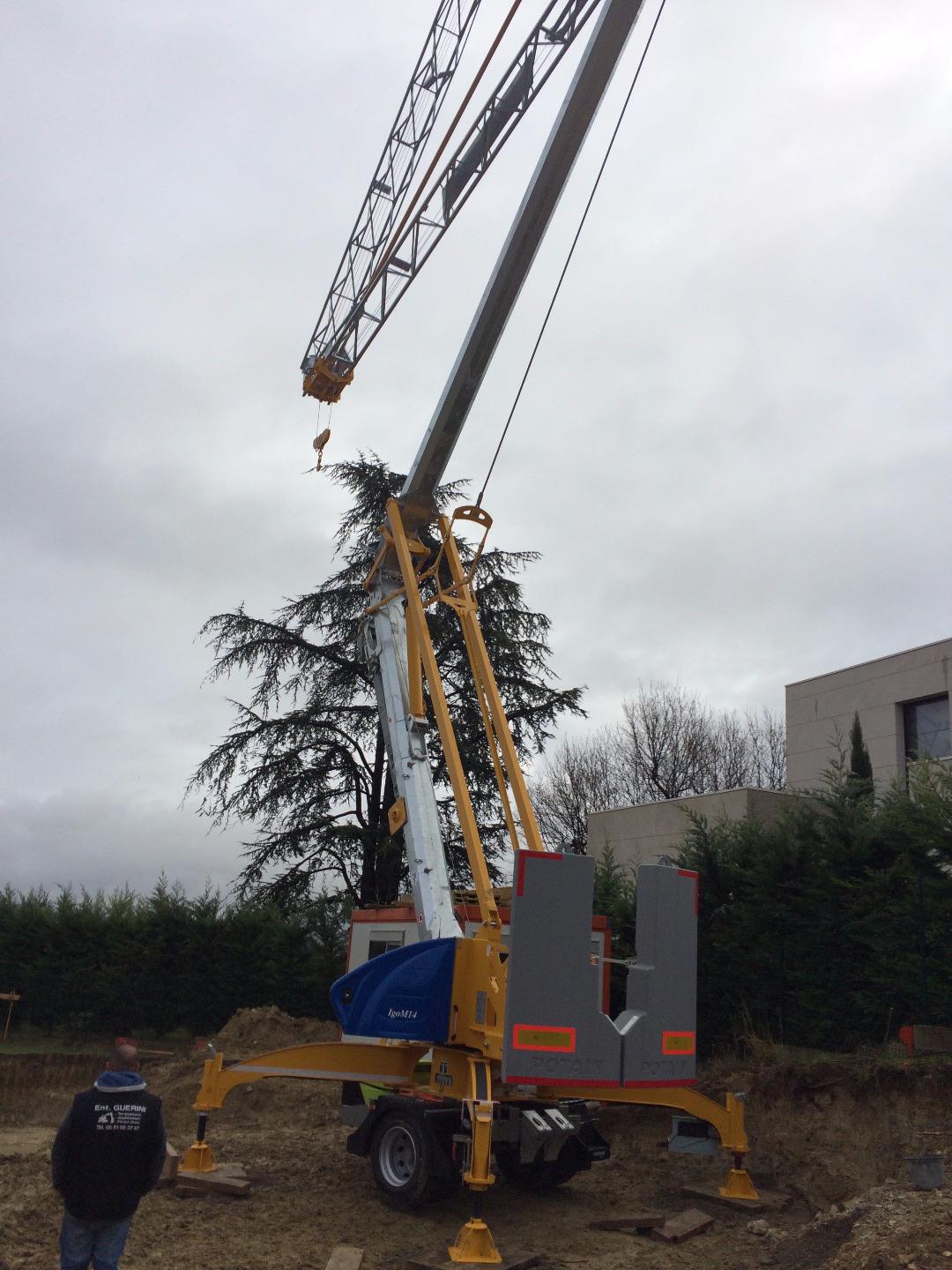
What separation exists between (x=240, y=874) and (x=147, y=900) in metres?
1.99

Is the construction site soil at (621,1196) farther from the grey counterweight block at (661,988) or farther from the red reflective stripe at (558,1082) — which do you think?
the grey counterweight block at (661,988)

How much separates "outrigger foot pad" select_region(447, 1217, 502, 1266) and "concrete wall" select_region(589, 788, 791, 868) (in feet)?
47.8

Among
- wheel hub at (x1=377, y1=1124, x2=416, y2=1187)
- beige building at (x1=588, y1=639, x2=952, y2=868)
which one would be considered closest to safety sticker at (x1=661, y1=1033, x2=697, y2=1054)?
wheel hub at (x1=377, y1=1124, x2=416, y2=1187)

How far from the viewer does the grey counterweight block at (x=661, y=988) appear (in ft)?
27.0

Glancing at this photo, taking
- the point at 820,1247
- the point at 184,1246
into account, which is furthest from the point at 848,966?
the point at 184,1246

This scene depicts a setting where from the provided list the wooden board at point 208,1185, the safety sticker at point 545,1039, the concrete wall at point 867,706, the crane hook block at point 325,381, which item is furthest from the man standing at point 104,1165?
the concrete wall at point 867,706

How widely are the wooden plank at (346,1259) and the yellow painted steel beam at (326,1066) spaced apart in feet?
6.11

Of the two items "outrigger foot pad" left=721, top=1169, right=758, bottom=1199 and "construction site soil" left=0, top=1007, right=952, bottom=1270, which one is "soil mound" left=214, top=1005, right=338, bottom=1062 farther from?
"outrigger foot pad" left=721, top=1169, right=758, bottom=1199

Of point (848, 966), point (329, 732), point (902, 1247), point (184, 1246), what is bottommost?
point (184, 1246)

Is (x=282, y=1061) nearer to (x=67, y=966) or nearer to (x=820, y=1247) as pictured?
(x=820, y=1247)

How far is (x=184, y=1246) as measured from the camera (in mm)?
7832

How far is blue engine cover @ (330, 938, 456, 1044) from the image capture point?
8688 millimetres

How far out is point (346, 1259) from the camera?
7387mm

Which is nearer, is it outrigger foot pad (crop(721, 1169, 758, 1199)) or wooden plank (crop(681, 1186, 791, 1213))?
wooden plank (crop(681, 1186, 791, 1213))
